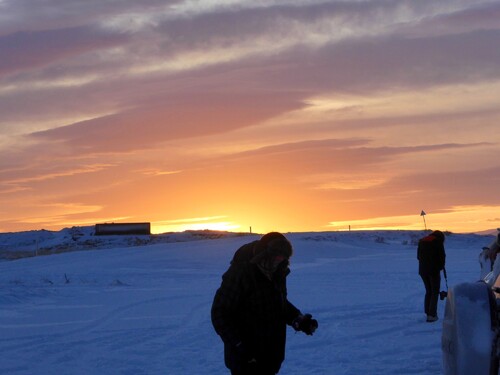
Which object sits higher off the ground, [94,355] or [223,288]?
[223,288]

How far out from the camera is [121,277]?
28.2m

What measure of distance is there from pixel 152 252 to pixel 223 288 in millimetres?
34283

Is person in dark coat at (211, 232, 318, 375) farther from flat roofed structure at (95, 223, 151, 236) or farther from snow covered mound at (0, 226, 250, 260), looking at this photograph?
flat roofed structure at (95, 223, 151, 236)

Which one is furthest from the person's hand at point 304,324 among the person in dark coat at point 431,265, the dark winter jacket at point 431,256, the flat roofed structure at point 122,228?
the flat roofed structure at point 122,228

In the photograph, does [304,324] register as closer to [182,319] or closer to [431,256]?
[431,256]

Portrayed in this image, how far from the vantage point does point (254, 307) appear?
645cm

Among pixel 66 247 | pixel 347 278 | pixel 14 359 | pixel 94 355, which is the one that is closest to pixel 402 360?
pixel 94 355

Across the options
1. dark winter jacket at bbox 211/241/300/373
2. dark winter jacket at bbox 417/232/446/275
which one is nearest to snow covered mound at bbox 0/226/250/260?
dark winter jacket at bbox 417/232/446/275

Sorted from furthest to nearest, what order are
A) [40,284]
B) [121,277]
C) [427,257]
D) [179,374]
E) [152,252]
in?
[152,252] → [121,277] → [40,284] → [427,257] → [179,374]

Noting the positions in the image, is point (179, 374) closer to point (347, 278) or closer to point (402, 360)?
point (402, 360)

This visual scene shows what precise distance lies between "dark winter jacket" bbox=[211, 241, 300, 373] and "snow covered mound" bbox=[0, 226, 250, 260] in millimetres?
43220

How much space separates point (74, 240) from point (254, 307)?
177 ft

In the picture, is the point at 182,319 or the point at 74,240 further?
the point at 74,240

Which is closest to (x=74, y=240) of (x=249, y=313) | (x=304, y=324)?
(x=304, y=324)
